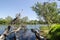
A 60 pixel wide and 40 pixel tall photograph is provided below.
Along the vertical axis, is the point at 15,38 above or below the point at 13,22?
below

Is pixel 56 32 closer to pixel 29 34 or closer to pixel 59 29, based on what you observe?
pixel 59 29

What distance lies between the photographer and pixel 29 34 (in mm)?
19484

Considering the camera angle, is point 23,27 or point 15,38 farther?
point 15,38

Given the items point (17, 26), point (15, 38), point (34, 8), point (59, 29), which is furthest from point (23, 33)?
point (34, 8)

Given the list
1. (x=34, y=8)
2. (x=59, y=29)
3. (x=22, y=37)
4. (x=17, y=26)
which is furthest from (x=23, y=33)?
(x=34, y=8)

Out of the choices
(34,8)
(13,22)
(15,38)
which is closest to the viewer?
(13,22)

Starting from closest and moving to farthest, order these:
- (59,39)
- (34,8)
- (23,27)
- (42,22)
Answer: (59,39)
(23,27)
(42,22)
(34,8)

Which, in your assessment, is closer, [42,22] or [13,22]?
[13,22]

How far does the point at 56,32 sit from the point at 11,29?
6.38 m

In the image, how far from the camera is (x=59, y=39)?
353 inches

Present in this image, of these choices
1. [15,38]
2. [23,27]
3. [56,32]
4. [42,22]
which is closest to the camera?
[56,32]

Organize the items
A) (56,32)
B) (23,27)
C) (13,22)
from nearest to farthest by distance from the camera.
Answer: (56,32)
(13,22)
(23,27)

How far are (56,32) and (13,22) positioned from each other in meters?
6.01

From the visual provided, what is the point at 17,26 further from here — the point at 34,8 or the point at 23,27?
the point at 34,8
